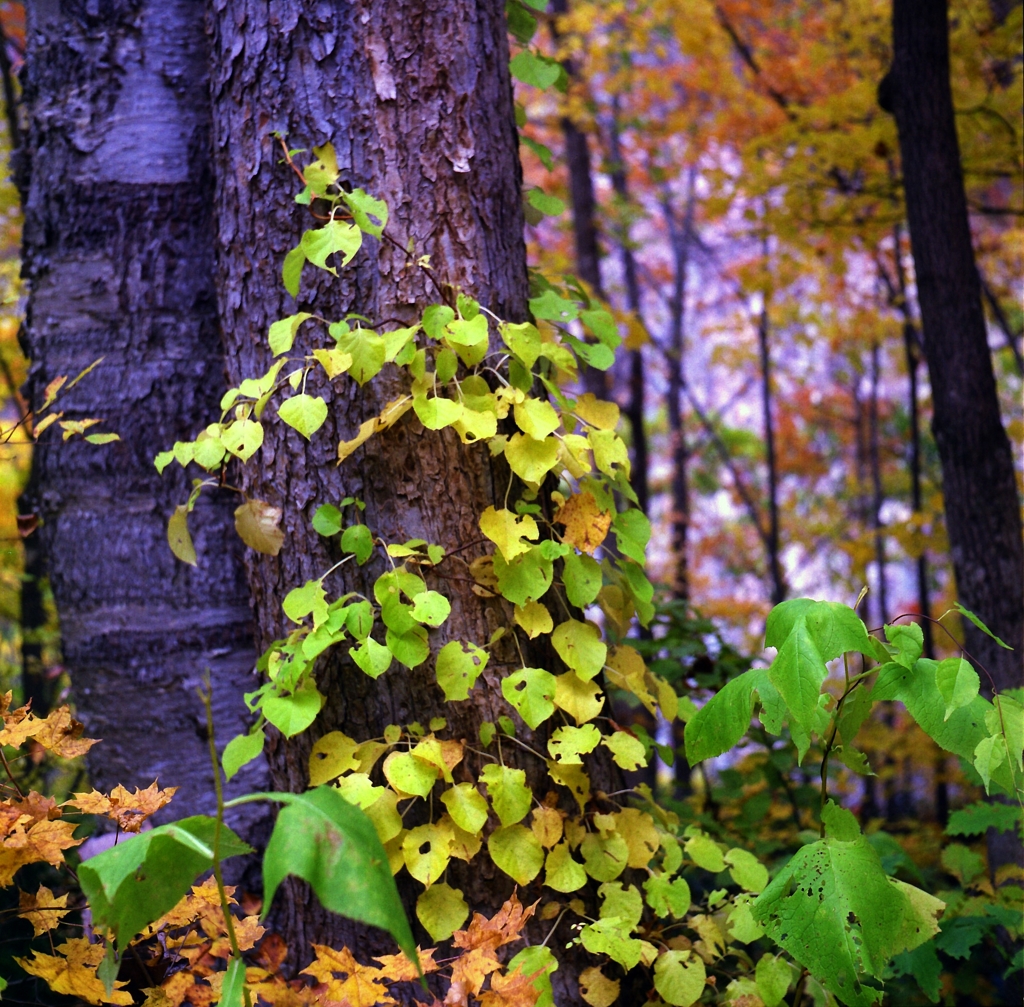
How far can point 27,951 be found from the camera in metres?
1.51

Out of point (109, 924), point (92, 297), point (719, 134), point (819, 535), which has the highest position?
point (719, 134)

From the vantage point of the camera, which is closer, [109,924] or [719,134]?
[109,924]

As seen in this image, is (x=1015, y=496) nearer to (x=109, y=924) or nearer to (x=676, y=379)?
(x=109, y=924)

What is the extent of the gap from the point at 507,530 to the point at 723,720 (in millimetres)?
456

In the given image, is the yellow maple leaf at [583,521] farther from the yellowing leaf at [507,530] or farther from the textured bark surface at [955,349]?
the textured bark surface at [955,349]

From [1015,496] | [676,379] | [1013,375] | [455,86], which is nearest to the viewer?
[455,86]

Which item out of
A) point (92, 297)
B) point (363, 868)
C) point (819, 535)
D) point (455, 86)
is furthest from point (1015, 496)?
point (819, 535)

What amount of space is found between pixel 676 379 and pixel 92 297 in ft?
22.2

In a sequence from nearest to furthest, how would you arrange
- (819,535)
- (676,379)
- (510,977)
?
1. (510,977)
2. (676,379)
3. (819,535)

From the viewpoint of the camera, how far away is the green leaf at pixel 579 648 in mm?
1346

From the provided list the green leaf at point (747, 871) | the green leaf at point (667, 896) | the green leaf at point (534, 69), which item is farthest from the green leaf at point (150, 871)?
the green leaf at point (534, 69)

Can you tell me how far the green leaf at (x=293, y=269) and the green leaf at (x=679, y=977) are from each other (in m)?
1.27

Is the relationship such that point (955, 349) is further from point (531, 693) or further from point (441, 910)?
point (441, 910)

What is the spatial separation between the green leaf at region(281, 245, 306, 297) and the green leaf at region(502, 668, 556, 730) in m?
0.74
